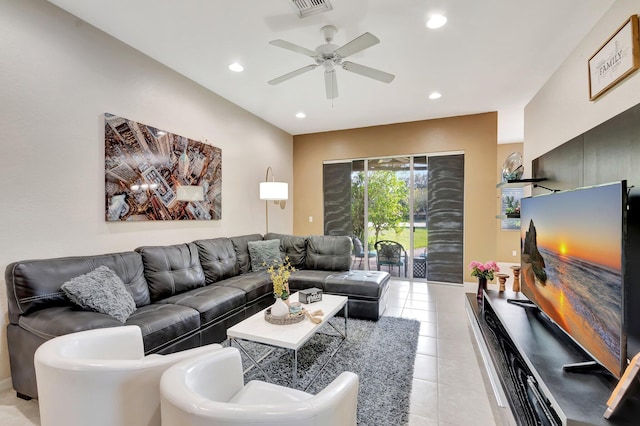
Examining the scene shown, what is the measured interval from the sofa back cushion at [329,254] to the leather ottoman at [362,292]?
0.46 m

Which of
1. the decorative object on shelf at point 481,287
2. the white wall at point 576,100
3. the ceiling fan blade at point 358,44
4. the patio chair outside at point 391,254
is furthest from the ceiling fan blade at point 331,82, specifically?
the patio chair outside at point 391,254

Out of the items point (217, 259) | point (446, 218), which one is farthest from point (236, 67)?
point (446, 218)

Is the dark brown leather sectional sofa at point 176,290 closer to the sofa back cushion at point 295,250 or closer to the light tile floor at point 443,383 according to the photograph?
the sofa back cushion at point 295,250

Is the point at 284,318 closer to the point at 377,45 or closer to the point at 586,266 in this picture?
the point at 586,266

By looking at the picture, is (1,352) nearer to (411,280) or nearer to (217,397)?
(217,397)

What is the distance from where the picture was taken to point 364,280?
354 cm

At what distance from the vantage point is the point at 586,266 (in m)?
1.57

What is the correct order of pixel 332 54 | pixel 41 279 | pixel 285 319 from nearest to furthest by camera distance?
pixel 41 279
pixel 285 319
pixel 332 54

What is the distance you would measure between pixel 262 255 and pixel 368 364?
2169mm

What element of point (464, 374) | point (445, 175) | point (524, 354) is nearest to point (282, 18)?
point (524, 354)

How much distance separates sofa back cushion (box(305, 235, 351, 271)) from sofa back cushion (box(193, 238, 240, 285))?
3.65ft

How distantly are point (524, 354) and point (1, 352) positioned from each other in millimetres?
3519

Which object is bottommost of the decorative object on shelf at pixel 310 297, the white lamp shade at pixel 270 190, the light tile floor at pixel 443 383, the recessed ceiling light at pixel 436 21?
the light tile floor at pixel 443 383

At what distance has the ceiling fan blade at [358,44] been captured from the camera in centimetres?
221
